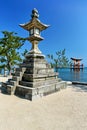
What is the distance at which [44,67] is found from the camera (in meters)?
7.33

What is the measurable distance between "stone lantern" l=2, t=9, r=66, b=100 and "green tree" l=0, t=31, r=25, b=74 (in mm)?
9019

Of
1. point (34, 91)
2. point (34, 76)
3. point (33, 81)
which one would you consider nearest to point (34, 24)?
point (34, 76)

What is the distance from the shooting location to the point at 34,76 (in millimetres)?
6250

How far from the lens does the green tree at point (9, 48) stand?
52.3 feet

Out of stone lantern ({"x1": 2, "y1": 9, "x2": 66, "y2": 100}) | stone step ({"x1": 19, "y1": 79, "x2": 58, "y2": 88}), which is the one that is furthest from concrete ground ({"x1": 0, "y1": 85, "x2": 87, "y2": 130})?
stone step ({"x1": 19, "y1": 79, "x2": 58, "y2": 88})

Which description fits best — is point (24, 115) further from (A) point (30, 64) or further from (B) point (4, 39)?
(B) point (4, 39)

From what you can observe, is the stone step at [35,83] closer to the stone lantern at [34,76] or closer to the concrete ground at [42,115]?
the stone lantern at [34,76]

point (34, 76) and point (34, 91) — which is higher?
point (34, 76)

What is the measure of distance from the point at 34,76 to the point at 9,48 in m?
11.0

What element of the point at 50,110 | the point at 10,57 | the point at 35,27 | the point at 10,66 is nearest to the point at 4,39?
the point at 10,57

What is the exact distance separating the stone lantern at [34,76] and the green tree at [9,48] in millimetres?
9019

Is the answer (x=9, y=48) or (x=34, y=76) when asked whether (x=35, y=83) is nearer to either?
(x=34, y=76)

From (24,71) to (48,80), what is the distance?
152 cm

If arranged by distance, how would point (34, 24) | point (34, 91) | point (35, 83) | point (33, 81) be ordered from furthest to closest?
point (34, 24)
point (33, 81)
point (35, 83)
point (34, 91)
